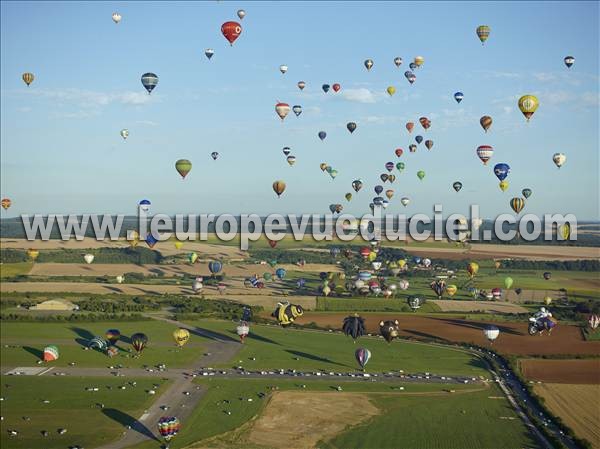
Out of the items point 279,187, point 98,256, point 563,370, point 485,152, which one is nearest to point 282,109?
point 279,187

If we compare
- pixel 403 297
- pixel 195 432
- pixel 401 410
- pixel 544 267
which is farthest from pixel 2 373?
pixel 544 267

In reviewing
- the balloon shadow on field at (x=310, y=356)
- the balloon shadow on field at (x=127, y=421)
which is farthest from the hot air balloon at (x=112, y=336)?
the balloon shadow on field at (x=127, y=421)

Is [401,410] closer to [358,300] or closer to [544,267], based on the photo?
[358,300]

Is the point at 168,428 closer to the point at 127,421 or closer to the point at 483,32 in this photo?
the point at 127,421

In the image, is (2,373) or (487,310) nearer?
(2,373)

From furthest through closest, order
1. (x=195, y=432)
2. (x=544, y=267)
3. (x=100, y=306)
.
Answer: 1. (x=544, y=267)
2. (x=100, y=306)
3. (x=195, y=432)

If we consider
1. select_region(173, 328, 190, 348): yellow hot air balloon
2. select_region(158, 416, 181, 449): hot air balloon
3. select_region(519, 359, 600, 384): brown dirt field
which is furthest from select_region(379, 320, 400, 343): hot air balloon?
select_region(158, 416, 181, 449): hot air balloon
